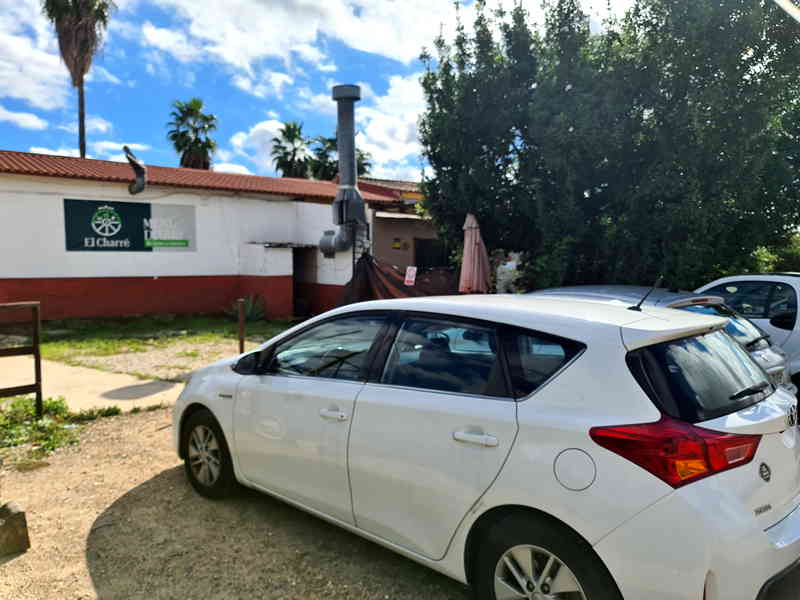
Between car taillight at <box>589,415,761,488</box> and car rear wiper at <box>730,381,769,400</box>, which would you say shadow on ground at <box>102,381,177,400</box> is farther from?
car rear wiper at <box>730,381,769,400</box>

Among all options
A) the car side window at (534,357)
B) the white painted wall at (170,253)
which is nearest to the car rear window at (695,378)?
the car side window at (534,357)

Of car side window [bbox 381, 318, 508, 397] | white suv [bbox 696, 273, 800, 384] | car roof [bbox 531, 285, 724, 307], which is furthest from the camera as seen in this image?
white suv [bbox 696, 273, 800, 384]

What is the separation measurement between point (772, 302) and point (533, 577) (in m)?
4.96

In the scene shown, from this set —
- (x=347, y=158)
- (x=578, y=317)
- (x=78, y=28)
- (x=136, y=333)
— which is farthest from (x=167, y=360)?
(x=78, y=28)

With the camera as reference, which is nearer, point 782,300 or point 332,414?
point 332,414

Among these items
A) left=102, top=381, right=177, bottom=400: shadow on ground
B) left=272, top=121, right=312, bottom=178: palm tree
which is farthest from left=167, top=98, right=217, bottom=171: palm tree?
left=102, top=381, right=177, bottom=400: shadow on ground

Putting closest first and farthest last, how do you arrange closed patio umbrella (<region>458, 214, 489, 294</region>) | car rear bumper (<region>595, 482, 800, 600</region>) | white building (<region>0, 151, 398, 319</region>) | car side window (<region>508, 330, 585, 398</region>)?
car rear bumper (<region>595, 482, 800, 600</region>) → car side window (<region>508, 330, 585, 398</region>) → closed patio umbrella (<region>458, 214, 489, 294</region>) → white building (<region>0, 151, 398, 319</region>)

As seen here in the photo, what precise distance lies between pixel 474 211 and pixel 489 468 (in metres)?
7.80

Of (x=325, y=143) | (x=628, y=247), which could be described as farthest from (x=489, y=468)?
(x=325, y=143)

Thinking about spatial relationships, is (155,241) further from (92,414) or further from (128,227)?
(92,414)

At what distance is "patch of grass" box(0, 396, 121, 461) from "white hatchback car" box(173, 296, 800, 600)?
318 cm

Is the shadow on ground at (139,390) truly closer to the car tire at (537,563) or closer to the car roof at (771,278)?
the car tire at (537,563)

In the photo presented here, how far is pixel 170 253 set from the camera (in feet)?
49.3

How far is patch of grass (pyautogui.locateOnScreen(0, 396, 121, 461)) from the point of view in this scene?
17.6 ft
